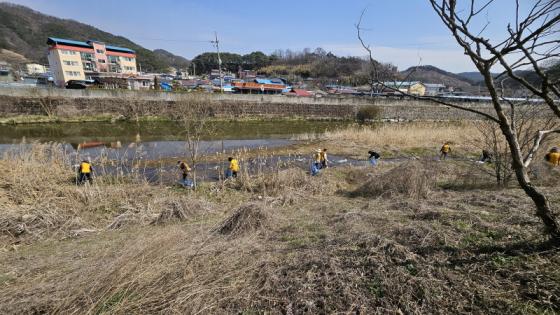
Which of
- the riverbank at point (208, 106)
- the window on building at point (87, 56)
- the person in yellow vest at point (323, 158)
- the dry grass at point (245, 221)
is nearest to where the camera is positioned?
the dry grass at point (245, 221)

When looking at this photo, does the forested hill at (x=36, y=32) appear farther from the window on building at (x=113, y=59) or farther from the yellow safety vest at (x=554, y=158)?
the yellow safety vest at (x=554, y=158)

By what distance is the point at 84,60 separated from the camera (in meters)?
56.3

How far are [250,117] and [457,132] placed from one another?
20.3m

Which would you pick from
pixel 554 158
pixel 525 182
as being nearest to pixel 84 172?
pixel 525 182

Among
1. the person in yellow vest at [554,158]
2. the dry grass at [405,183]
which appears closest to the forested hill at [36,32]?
the dry grass at [405,183]

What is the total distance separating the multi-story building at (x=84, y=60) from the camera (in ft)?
155

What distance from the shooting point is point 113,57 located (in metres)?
63.7

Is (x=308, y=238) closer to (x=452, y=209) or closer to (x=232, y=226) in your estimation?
(x=232, y=226)

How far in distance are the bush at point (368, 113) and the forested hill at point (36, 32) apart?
103m

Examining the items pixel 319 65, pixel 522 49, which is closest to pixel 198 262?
pixel 522 49

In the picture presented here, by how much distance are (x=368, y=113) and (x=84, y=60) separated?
57930mm

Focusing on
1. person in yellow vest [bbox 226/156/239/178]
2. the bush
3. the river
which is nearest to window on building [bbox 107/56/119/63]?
the river

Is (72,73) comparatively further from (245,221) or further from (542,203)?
(542,203)

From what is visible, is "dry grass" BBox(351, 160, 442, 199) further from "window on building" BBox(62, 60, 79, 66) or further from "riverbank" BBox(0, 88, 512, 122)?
"window on building" BBox(62, 60, 79, 66)
